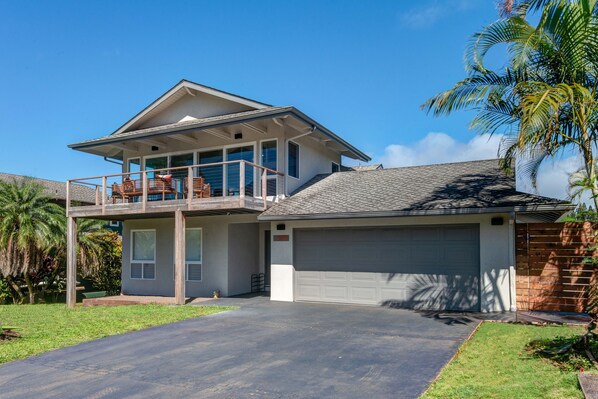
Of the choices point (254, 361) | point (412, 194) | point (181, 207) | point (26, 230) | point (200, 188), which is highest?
point (200, 188)

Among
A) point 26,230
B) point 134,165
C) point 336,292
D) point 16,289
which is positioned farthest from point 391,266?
point 16,289

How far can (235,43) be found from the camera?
756 inches

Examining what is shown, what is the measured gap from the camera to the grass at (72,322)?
8555 millimetres

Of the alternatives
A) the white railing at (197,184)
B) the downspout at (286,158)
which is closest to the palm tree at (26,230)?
the white railing at (197,184)

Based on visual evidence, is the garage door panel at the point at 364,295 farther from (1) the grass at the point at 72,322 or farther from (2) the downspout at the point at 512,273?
(1) the grass at the point at 72,322

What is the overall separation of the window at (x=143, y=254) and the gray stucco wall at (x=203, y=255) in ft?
0.57

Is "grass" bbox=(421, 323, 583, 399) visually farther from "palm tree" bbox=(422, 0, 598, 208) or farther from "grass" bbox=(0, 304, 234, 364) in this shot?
"grass" bbox=(0, 304, 234, 364)

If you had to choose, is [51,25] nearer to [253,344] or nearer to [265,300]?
[265,300]

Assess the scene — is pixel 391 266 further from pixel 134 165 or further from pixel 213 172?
pixel 134 165

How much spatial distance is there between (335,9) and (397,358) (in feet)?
43.0

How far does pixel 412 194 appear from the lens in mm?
13078

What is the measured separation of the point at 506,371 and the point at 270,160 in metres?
10.7

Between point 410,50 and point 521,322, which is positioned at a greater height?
point 410,50

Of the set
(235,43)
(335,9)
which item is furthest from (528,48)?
(235,43)
